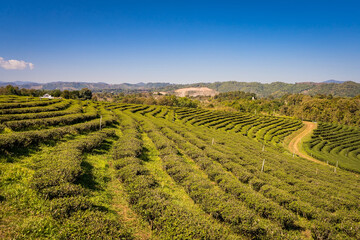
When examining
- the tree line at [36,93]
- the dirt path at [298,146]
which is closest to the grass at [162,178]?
the dirt path at [298,146]

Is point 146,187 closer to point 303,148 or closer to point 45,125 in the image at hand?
point 45,125

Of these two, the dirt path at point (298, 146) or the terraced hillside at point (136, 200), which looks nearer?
the terraced hillside at point (136, 200)

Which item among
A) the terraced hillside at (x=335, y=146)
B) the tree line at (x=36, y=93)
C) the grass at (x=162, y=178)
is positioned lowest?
the terraced hillside at (x=335, y=146)

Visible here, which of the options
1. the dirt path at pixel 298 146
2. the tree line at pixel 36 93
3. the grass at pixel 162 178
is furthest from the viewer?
the tree line at pixel 36 93

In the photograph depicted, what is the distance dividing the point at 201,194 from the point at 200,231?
4092 mm

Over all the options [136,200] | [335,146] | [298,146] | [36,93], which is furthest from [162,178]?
[36,93]

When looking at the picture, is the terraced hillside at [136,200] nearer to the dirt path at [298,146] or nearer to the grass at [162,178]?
the grass at [162,178]

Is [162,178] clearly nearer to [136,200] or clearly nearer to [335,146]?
[136,200]

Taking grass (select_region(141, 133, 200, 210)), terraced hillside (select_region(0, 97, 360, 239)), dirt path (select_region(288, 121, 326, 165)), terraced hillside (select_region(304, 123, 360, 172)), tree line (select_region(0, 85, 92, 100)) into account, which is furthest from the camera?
tree line (select_region(0, 85, 92, 100))

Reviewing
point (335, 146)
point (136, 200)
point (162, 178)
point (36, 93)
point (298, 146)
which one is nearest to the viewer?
point (136, 200)

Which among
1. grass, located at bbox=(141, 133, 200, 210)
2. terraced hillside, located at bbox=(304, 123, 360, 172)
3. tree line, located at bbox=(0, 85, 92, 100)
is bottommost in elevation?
terraced hillside, located at bbox=(304, 123, 360, 172)

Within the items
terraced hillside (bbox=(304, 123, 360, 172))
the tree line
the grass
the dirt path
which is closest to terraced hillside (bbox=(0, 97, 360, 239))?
the grass

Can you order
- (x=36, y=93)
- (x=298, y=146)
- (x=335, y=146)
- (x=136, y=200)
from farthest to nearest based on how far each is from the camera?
1. (x=36, y=93)
2. (x=335, y=146)
3. (x=298, y=146)
4. (x=136, y=200)

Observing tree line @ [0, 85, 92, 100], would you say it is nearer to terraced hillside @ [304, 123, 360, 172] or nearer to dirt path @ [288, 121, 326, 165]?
dirt path @ [288, 121, 326, 165]
